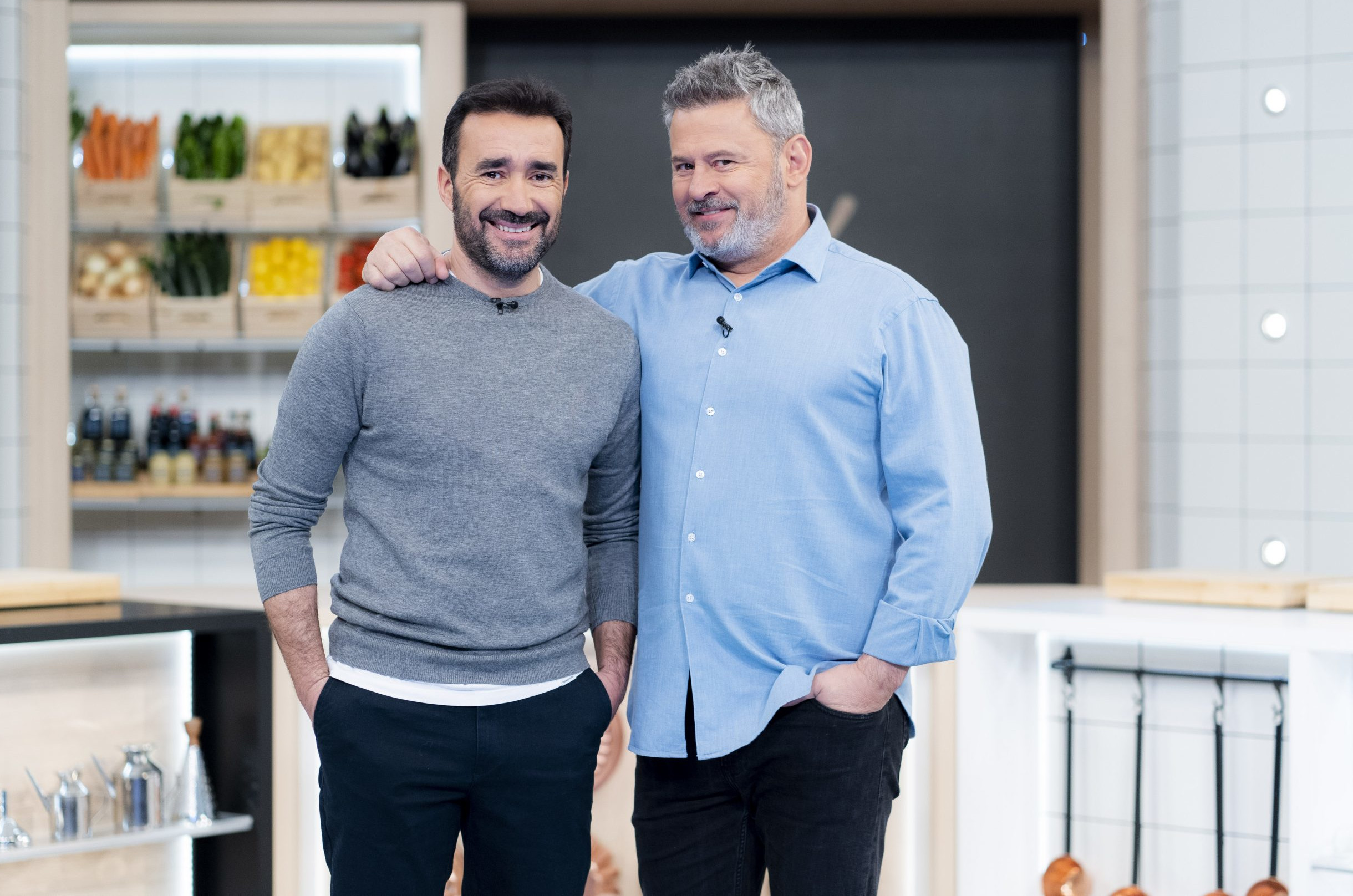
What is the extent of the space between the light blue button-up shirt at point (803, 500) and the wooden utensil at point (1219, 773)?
2.72 feet

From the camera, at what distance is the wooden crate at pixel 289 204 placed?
3795 mm

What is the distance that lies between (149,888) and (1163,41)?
321cm

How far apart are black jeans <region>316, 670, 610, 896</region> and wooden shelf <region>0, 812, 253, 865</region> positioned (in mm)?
686

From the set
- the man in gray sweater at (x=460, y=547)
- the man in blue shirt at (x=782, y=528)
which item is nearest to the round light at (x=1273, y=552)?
the man in blue shirt at (x=782, y=528)

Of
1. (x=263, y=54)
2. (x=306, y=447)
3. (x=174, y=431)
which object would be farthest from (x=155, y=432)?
(x=306, y=447)

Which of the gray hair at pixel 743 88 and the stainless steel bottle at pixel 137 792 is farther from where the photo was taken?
the stainless steel bottle at pixel 137 792

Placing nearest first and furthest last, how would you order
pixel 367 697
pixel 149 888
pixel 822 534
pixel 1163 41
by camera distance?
pixel 367 697 → pixel 822 534 → pixel 149 888 → pixel 1163 41

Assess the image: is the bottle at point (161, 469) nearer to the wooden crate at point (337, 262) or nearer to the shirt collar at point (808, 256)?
the wooden crate at point (337, 262)

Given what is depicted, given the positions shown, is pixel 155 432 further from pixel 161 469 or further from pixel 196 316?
pixel 196 316

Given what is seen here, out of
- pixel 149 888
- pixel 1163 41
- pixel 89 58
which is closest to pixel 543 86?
pixel 149 888

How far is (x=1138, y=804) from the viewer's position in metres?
2.23

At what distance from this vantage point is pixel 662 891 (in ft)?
5.36

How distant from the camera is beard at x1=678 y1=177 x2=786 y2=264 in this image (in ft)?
5.19

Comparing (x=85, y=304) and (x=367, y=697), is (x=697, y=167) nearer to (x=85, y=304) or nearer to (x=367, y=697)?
(x=367, y=697)
